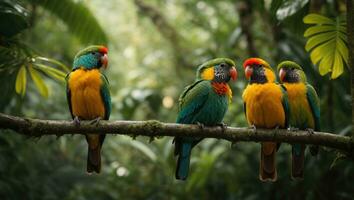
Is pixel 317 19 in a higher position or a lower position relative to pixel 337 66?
higher

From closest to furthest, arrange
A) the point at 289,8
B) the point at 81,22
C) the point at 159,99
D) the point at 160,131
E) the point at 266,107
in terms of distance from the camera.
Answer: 1. the point at 160,131
2. the point at 266,107
3. the point at 289,8
4. the point at 81,22
5. the point at 159,99

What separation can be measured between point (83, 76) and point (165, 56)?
14.6 feet

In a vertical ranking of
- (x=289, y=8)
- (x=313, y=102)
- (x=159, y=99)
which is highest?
(x=289, y=8)

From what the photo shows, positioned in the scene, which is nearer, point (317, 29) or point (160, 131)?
point (160, 131)

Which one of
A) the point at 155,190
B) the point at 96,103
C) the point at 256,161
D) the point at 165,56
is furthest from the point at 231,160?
the point at 96,103

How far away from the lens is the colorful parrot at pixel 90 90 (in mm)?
4469

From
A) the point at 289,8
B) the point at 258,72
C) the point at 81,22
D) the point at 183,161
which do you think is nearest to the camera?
the point at 183,161

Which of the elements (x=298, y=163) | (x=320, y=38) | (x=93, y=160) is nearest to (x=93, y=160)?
(x=93, y=160)

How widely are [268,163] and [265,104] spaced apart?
0.60m

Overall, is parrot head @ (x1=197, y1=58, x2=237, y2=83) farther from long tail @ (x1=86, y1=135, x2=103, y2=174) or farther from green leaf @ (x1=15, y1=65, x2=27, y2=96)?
green leaf @ (x1=15, y1=65, x2=27, y2=96)

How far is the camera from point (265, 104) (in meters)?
4.33

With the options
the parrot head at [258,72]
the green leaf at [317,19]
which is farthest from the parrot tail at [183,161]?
the green leaf at [317,19]

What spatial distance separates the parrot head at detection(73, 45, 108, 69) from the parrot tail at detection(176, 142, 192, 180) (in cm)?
110

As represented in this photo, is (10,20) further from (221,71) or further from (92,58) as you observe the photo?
(221,71)
